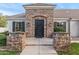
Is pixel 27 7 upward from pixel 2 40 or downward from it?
upward

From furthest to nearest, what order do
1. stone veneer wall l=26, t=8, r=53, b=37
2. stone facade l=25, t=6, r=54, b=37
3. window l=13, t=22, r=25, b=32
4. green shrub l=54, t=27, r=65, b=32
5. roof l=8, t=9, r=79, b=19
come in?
1. stone veneer wall l=26, t=8, r=53, b=37
2. stone facade l=25, t=6, r=54, b=37
3. window l=13, t=22, r=25, b=32
4. green shrub l=54, t=27, r=65, b=32
5. roof l=8, t=9, r=79, b=19

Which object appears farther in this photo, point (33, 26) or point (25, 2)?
point (33, 26)

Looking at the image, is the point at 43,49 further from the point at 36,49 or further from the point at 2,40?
the point at 2,40

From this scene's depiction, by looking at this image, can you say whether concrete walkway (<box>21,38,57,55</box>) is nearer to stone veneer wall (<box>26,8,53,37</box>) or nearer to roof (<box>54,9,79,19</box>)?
stone veneer wall (<box>26,8,53,37</box>)

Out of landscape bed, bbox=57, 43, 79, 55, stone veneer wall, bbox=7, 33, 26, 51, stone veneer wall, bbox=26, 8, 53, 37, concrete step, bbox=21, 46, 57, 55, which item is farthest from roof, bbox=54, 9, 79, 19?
stone veneer wall, bbox=7, 33, 26, 51

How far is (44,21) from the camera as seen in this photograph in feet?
75.4

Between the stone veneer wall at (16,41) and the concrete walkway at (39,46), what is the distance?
0.23 meters

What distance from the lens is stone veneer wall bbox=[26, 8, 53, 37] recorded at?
2244 cm

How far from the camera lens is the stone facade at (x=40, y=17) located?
22328 mm

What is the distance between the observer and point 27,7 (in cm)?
2208

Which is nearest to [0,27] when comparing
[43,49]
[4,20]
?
[4,20]

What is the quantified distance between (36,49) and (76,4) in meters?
2.45

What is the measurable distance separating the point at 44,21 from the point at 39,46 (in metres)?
1.45

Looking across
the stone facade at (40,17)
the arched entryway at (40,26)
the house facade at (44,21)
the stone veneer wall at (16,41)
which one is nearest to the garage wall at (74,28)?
the house facade at (44,21)
